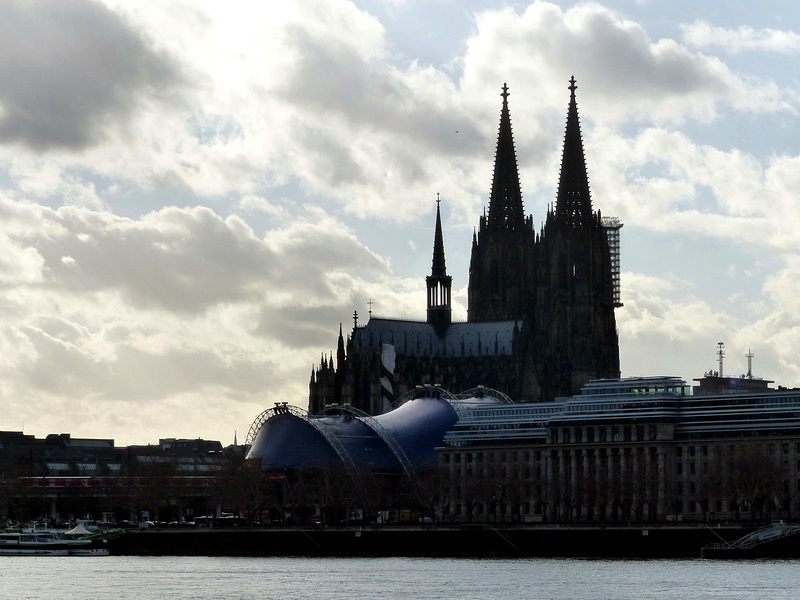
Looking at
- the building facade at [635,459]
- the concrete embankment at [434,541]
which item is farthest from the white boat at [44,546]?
the building facade at [635,459]

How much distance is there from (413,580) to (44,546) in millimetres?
53881

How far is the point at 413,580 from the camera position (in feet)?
388

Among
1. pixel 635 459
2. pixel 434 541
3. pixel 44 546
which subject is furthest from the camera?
pixel 635 459

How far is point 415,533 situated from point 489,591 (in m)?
46.9

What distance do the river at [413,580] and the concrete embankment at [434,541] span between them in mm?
7630

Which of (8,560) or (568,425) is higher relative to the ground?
(568,425)

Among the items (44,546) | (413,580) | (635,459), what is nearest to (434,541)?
(635,459)

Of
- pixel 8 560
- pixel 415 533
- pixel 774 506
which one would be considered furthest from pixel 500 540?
pixel 8 560

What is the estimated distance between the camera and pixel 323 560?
14625 cm

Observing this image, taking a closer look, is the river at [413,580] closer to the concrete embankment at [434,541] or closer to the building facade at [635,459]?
the concrete embankment at [434,541]

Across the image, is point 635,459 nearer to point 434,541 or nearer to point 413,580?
point 434,541

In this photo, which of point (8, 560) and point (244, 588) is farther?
point (8, 560)

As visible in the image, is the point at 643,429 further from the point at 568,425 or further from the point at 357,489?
the point at 357,489

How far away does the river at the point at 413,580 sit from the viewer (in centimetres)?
10644
